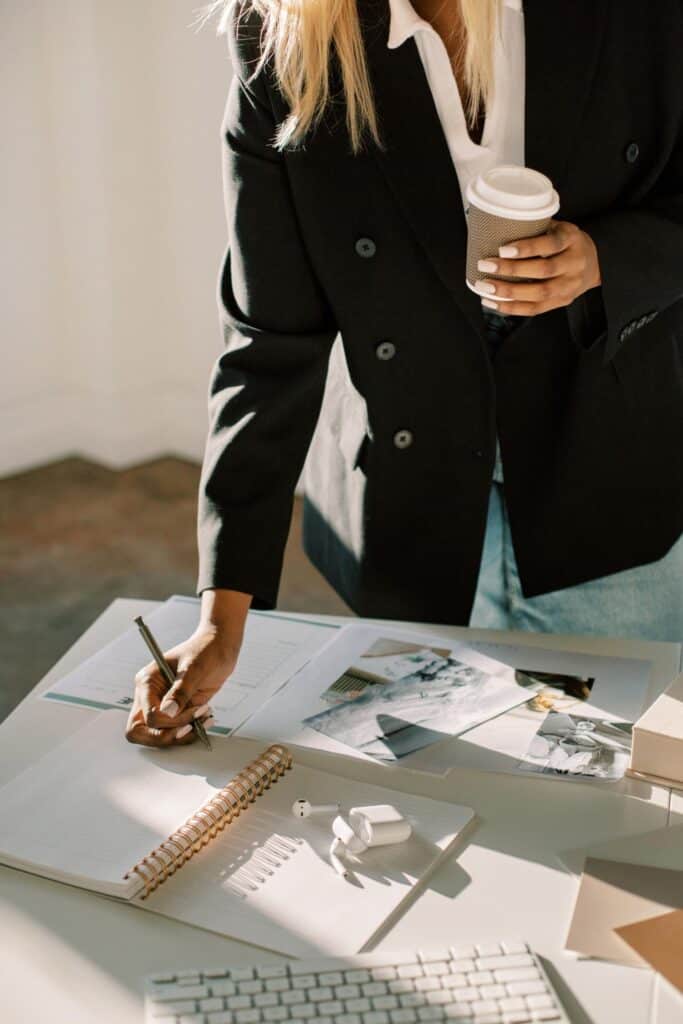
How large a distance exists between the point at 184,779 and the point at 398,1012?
376 mm

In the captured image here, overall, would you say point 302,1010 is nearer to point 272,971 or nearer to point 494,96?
point 272,971

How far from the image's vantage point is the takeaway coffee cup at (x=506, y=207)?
3.81 ft

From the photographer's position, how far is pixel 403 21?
4.45ft

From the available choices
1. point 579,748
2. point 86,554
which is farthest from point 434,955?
point 86,554

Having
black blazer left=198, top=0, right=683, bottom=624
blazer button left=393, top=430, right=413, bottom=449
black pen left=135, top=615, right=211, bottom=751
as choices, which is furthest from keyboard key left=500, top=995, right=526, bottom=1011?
blazer button left=393, top=430, right=413, bottom=449

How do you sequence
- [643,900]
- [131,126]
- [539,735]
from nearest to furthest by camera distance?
[643,900] → [539,735] → [131,126]

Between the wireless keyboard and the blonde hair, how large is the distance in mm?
833

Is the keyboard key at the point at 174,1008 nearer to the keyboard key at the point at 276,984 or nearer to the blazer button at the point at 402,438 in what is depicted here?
the keyboard key at the point at 276,984

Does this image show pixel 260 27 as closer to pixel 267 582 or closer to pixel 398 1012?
pixel 267 582

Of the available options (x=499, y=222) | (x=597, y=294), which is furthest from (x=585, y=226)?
(x=499, y=222)

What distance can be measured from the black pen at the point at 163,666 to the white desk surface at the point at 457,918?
11 cm

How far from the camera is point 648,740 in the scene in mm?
1192

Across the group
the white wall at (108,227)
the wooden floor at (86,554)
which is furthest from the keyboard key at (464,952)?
the white wall at (108,227)

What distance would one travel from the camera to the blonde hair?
51.1 inches
